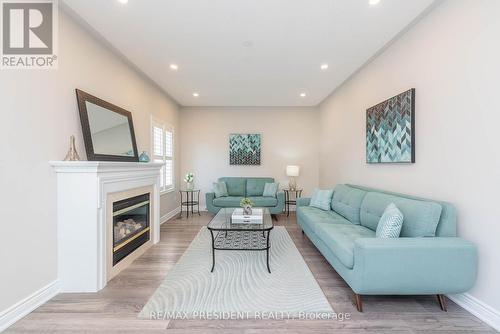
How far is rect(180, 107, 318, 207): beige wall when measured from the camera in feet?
20.5

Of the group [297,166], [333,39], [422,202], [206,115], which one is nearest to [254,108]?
[206,115]

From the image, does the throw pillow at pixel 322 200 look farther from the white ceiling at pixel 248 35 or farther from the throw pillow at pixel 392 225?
the white ceiling at pixel 248 35

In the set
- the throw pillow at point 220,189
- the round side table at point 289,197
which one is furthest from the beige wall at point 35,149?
the round side table at point 289,197

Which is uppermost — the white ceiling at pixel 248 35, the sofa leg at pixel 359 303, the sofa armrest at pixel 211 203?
the white ceiling at pixel 248 35

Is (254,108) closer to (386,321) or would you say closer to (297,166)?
(297,166)

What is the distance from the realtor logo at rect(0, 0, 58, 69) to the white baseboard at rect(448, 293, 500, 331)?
14.3 ft

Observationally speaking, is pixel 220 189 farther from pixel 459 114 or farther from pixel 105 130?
pixel 459 114

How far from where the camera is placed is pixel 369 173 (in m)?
3.65

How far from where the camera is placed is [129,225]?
3127 millimetres

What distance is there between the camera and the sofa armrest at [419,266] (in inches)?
74.4

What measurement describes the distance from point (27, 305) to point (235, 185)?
14.1 ft

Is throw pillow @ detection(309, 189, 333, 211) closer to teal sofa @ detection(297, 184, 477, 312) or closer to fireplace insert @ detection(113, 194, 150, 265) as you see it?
teal sofa @ detection(297, 184, 477, 312)

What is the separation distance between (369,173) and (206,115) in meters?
4.29

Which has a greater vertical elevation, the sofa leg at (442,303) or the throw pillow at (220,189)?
the throw pillow at (220,189)
